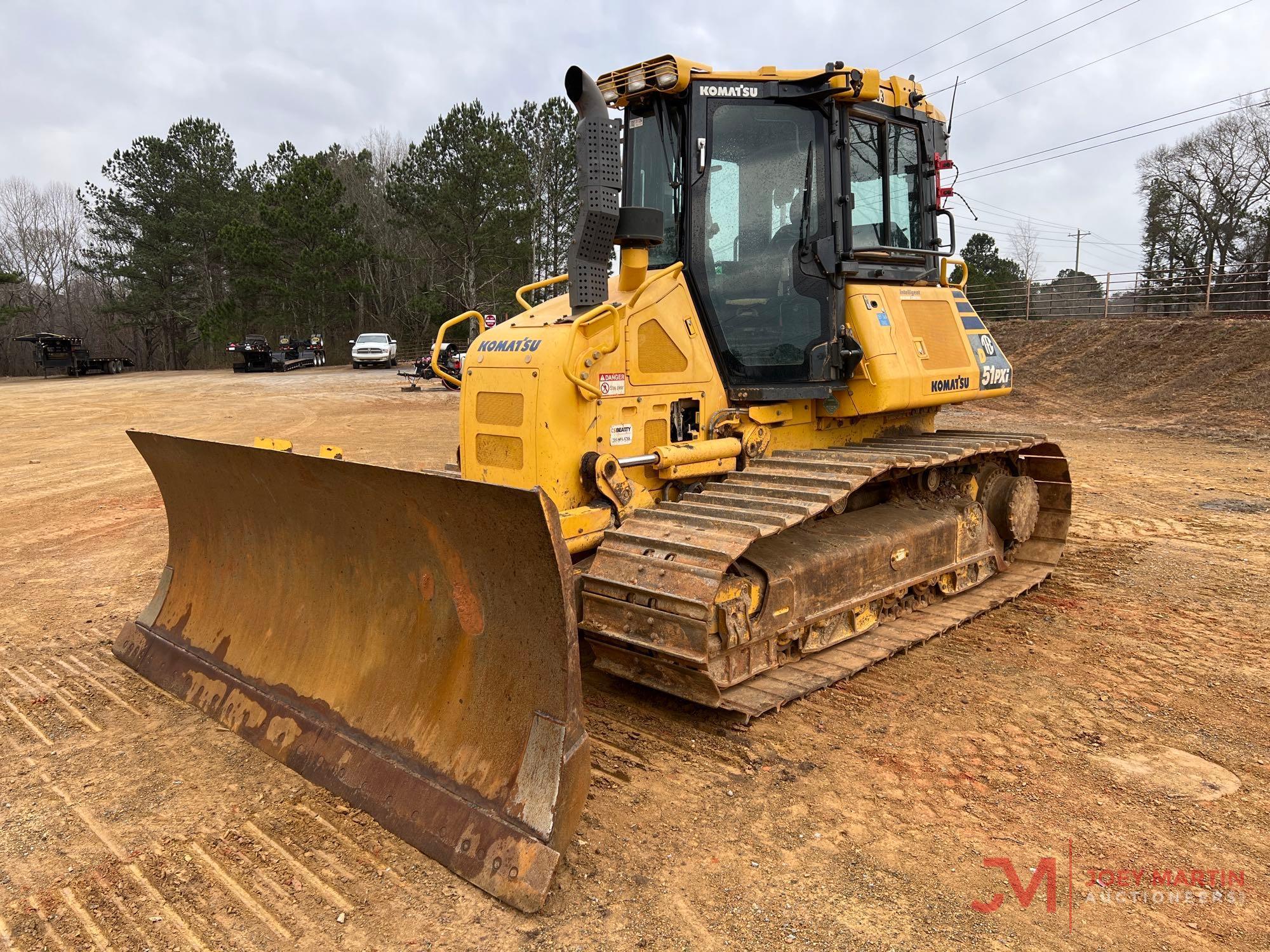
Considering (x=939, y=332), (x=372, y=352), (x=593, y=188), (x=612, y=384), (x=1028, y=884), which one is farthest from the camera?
(x=372, y=352)

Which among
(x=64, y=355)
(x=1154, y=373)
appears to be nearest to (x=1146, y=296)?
(x=1154, y=373)

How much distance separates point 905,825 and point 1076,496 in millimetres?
7528

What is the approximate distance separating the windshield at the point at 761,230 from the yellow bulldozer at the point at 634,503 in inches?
0.6

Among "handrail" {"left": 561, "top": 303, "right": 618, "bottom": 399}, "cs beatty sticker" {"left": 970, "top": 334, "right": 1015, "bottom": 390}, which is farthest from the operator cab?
"cs beatty sticker" {"left": 970, "top": 334, "right": 1015, "bottom": 390}

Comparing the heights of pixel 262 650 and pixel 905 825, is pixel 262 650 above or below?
above

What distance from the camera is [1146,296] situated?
22344mm

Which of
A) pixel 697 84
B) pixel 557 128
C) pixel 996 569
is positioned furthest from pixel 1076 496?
pixel 557 128

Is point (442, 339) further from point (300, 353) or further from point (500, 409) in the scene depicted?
point (300, 353)

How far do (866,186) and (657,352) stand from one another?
1844 millimetres

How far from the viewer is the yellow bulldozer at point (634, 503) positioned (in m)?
3.26

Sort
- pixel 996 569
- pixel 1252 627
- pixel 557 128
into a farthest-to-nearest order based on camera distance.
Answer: pixel 557 128
pixel 996 569
pixel 1252 627

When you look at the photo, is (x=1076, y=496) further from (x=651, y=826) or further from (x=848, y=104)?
(x=651, y=826)

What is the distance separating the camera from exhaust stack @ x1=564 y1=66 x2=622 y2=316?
4.10m

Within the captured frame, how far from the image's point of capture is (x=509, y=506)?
3.03 meters
